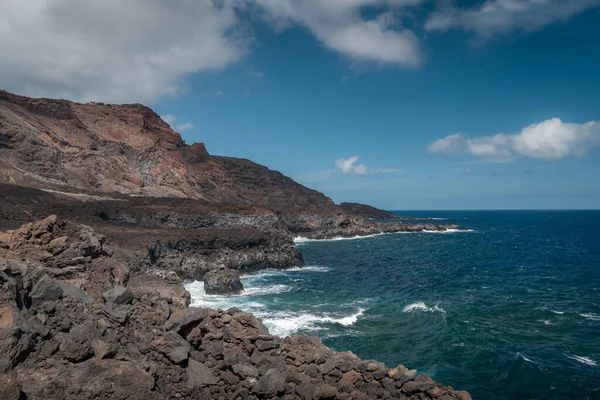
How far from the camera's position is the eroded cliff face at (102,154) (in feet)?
222

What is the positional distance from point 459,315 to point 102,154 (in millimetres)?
78131

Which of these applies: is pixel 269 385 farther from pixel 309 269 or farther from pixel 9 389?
pixel 309 269

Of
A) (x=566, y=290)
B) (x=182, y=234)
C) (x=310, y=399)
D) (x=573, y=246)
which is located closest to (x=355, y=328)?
(x=310, y=399)

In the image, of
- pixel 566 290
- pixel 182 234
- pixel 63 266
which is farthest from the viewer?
pixel 182 234

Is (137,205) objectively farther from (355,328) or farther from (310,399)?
(310,399)

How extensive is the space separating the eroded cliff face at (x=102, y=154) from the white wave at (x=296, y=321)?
48.3 meters

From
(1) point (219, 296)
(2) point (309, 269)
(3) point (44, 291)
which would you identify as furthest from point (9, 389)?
(2) point (309, 269)

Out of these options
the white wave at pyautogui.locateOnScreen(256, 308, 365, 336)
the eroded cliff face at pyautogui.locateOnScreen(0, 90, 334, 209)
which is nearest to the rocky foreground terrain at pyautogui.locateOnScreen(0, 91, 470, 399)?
the white wave at pyautogui.locateOnScreen(256, 308, 365, 336)

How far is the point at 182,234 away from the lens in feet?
144

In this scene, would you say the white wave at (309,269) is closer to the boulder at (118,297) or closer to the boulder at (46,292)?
the boulder at (118,297)

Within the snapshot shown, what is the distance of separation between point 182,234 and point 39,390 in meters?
36.3

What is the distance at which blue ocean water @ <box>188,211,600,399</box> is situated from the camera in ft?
60.2

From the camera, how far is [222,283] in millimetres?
32281

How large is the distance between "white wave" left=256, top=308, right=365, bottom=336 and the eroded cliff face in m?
48.3
